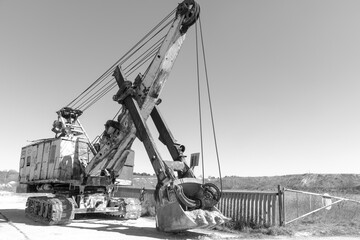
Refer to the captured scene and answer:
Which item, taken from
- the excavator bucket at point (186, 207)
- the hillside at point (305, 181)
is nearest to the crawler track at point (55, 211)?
the excavator bucket at point (186, 207)

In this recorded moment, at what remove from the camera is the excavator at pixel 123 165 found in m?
8.96

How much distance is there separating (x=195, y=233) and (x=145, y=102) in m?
4.47

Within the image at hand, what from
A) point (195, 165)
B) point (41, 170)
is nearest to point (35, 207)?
point (41, 170)

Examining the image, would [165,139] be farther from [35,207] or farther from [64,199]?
[35,207]

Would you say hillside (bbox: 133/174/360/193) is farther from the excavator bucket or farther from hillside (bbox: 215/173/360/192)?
the excavator bucket

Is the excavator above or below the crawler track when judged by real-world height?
above

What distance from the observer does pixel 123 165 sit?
12.0 metres

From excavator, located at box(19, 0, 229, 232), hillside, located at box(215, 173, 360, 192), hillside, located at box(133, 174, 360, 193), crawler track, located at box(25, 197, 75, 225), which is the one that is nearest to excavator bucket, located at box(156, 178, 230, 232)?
excavator, located at box(19, 0, 229, 232)

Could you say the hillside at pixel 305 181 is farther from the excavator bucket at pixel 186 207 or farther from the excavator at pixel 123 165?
the excavator bucket at pixel 186 207

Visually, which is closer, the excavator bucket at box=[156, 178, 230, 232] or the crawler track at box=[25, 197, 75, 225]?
the excavator bucket at box=[156, 178, 230, 232]

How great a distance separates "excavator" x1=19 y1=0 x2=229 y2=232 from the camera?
8961mm

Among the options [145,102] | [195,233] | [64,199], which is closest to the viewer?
[195,233]

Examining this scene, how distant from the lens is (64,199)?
1211cm

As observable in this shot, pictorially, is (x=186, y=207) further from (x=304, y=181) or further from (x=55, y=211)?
(x=304, y=181)
